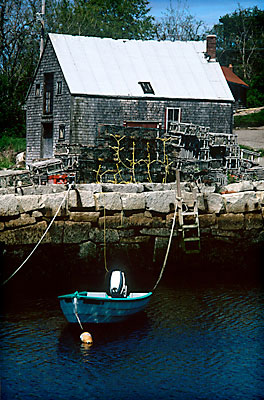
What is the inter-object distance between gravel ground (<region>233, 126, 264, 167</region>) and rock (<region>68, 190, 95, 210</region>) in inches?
995

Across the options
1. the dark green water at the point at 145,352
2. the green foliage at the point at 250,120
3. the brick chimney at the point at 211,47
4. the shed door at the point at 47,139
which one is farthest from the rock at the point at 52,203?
the green foliage at the point at 250,120

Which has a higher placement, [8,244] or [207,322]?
[8,244]

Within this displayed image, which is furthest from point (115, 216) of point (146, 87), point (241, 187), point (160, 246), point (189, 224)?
point (146, 87)

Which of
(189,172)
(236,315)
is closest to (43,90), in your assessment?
(189,172)

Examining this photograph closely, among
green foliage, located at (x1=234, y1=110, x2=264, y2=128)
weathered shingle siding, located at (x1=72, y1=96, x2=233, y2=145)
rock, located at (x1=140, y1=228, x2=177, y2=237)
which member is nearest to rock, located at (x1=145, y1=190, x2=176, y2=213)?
rock, located at (x1=140, y1=228, x2=177, y2=237)

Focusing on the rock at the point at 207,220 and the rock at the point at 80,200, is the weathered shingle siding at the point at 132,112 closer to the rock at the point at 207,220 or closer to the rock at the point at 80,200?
Answer: the rock at the point at 207,220

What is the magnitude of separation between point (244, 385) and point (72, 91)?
23.5 m

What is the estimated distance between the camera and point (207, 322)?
565 inches

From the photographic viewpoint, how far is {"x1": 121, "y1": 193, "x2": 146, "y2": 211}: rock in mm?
17234

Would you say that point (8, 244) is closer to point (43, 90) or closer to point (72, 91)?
point (72, 91)

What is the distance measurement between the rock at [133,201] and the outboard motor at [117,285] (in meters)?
3.28

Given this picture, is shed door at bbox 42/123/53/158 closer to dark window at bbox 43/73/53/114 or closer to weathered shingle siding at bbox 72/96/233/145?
dark window at bbox 43/73/53/114

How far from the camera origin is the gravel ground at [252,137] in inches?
1638

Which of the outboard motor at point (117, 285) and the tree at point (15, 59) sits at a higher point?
the tree at point (15, 59)
